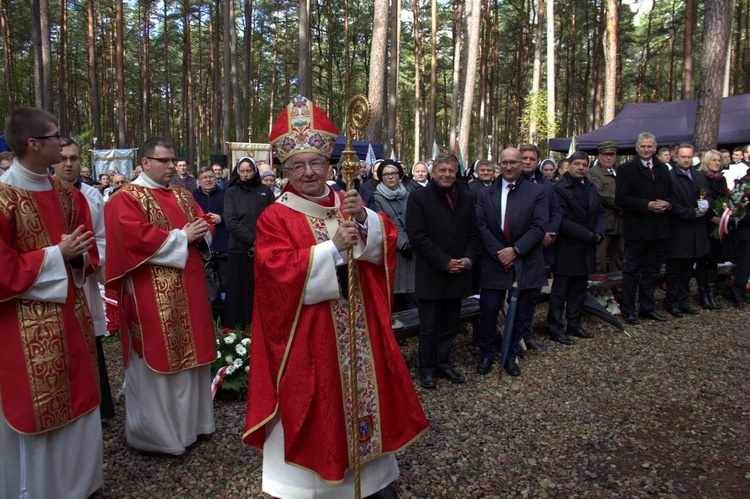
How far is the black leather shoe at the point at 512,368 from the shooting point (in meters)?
5.43

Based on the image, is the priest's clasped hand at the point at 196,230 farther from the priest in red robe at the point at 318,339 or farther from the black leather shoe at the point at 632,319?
the black leather shoe at the point at 632,319

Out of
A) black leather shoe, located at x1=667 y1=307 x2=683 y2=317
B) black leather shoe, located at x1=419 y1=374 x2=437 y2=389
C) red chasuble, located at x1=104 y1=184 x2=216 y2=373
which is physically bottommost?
black leather shoe, located at x1=419 y1=374 x2=437 y2=389

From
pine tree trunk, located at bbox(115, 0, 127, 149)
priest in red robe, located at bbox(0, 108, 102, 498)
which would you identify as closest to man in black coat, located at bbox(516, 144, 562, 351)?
priest in red robe, located at bbox(0, 108, 102, 498)

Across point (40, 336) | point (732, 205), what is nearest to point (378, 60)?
point (732, 205)

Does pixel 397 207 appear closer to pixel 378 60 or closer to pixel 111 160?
pixel 378 60

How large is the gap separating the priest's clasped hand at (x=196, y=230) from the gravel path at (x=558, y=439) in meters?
1.51

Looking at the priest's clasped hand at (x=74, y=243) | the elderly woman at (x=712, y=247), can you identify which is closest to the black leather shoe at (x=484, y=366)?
the priest's clasped hand at (x=74, y=243)

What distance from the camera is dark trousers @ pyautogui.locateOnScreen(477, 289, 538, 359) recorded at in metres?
5.45

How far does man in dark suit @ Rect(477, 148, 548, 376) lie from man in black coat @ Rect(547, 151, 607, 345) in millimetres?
978

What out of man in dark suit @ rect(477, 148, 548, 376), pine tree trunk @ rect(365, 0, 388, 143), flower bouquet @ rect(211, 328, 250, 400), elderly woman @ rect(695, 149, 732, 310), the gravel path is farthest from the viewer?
pine tree trunk @ rect(365, 0, 388, 143)

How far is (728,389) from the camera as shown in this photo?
495cm

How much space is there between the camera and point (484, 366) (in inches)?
217

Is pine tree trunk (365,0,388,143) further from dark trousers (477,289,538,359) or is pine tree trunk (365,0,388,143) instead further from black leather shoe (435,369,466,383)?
black leather shoe (435,369,466,383)

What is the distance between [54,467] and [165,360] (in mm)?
890
